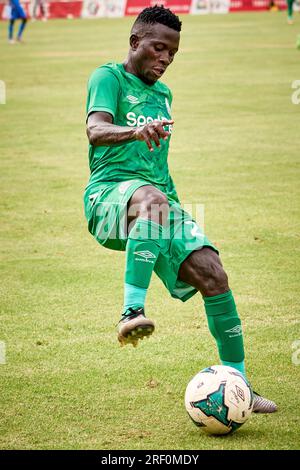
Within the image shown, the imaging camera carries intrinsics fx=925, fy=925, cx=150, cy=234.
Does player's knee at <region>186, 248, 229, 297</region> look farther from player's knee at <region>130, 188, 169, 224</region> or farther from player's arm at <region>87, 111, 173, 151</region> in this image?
player's arm at <region>87, 111, 173, 151</region>

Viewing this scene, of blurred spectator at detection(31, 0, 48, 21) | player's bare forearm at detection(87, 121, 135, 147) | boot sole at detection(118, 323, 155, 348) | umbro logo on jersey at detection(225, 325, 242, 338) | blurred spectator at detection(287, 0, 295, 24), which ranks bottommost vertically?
blurred spectator at detection(31, 0, 48, 21)

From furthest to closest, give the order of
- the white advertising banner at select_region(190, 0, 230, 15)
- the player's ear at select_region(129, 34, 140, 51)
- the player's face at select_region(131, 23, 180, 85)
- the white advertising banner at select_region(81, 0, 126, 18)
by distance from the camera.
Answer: the white advertising banner at select_region(190, 0, 230, 15)
the white advertising banner at select_region(81, 0, 126, 18)
the player's ear at select_region(129, 34, 140, 51)
the player's face at select_region(131, 23, 180, 85)

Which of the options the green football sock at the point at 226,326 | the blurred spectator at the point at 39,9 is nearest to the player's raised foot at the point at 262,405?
the green football sock at the point at 226,326

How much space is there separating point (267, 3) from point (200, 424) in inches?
1966

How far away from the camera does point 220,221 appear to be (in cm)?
1069

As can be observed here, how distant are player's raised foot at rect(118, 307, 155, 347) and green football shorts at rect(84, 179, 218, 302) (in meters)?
0.50

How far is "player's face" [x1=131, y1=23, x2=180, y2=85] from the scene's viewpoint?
5668mm

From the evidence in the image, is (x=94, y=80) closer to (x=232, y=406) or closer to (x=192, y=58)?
(x=232, y=406)

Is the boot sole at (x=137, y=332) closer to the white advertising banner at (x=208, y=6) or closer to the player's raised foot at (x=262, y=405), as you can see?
the player's raised foot at (x=262, y=405)

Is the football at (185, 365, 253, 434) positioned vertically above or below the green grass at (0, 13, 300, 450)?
above

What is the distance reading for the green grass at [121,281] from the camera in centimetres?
544

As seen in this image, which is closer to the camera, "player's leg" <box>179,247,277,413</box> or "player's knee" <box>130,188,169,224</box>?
"player's knee" <box>130,188,169,224</box>

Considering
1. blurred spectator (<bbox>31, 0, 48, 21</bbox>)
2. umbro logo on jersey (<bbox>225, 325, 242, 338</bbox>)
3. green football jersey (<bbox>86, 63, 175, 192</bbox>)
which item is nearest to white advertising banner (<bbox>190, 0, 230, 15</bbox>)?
blurred spectator (<bbox>31, 0, 48, 21</bbox>)

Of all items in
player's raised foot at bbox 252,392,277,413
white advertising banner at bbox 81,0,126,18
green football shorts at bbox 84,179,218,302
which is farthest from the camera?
white advertising banner at bbox 81,0,126,18
